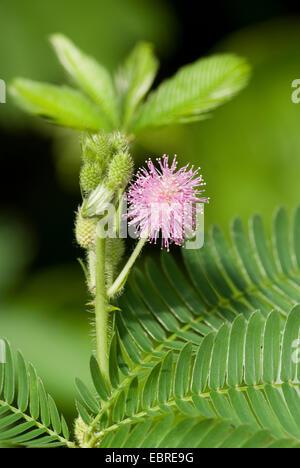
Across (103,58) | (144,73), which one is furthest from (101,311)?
(103,58)

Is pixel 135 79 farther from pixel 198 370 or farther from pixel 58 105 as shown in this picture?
pixel 198 370

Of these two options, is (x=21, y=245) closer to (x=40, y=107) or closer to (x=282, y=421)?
(x=40, y=107)

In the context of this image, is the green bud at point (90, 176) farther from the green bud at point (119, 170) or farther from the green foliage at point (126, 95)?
the green foliage at point (126, 95)

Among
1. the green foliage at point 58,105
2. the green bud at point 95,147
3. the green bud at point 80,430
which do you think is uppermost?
the green foliage at point 58,105

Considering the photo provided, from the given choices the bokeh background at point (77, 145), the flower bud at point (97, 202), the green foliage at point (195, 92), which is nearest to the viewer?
the flower bud at point (97, 202)

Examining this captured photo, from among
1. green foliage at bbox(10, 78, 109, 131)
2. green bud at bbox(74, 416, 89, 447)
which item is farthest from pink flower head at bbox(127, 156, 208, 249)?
green bud at bbox(74, 416, 89, 447)

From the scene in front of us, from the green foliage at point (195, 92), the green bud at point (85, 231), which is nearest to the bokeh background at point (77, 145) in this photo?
the green foliage at point (195, 92)
